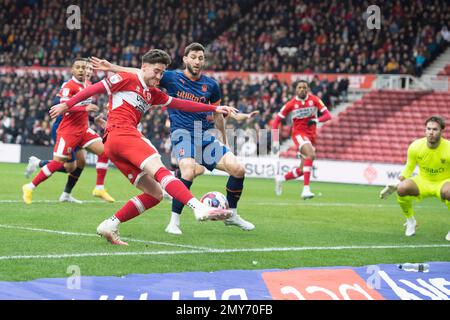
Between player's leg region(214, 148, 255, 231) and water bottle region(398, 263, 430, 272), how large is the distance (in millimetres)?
3113

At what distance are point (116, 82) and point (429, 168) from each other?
4.67 metres

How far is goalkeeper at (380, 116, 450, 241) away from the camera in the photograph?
1119 centimetres

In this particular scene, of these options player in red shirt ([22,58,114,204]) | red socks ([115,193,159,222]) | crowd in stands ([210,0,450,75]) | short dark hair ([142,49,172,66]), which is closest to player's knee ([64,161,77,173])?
player in red shirt ([22,58,114,204])

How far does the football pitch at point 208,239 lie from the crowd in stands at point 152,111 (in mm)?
14596

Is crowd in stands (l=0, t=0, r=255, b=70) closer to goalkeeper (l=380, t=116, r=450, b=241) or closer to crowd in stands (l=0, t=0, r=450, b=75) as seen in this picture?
crowd in stands (l=0, t=0, r=450, b=75)

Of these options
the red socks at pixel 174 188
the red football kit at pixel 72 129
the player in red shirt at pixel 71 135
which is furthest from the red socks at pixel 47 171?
the red socks at pixel 174 188

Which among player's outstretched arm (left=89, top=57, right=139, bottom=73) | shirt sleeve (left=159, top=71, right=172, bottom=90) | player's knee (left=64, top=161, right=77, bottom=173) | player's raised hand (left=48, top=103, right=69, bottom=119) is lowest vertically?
player's knee (left=64, top=161, right=77, bottom=173)

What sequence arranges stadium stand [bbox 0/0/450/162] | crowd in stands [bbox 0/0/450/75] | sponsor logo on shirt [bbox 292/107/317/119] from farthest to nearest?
1. crowd in stands [bbox 0/0/450/75]
2. stadium stand [bbox 0/0/450/162]
3. sponsor logo on shirt [bbox 292/107/317/119]

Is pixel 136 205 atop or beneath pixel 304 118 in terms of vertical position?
beneath

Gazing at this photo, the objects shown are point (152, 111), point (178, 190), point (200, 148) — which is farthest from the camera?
point (152, 111)

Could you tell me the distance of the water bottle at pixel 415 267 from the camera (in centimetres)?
816

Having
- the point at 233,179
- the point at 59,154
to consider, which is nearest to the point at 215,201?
the point at 233,179

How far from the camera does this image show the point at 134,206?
9297mm

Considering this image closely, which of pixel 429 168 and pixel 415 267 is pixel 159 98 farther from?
pixel 429 168
